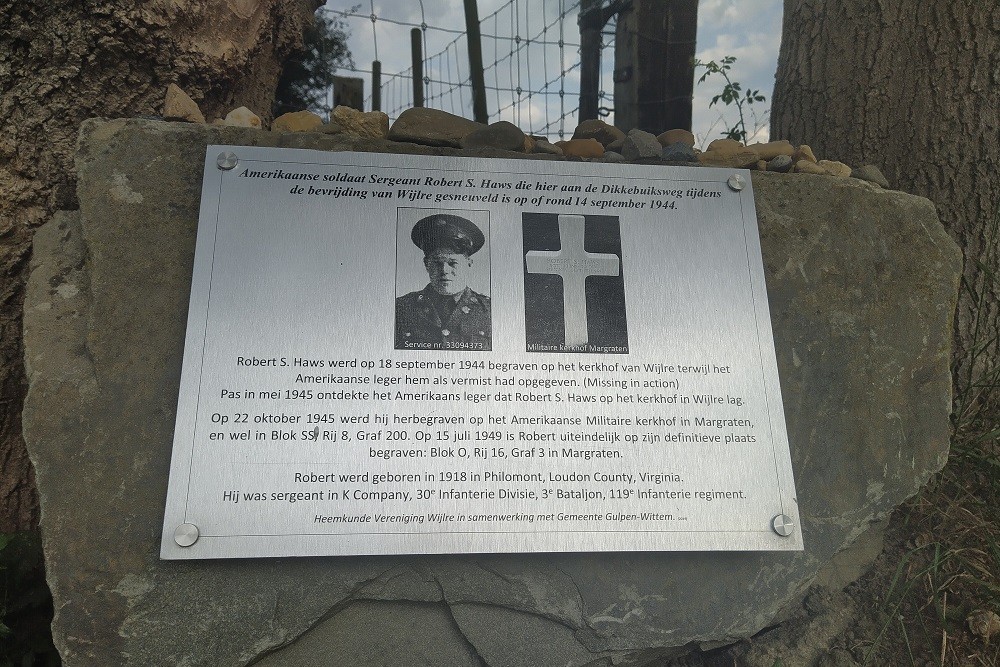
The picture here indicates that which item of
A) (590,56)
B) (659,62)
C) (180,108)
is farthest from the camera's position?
(590,56)

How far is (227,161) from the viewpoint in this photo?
1946 mm

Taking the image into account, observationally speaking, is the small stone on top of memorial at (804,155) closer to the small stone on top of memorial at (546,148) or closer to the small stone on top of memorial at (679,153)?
the small stone on top of memorial at (679,153)

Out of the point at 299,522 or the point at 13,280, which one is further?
the point at 13,280

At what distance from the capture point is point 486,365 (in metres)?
1.84

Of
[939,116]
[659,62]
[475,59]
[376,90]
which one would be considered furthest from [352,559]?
[376,90]

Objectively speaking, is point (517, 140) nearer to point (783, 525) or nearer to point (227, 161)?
point (227, 161)

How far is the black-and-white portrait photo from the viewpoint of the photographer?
1.89 m

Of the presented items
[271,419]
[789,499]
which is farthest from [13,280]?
[789,499]

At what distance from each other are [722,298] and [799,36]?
1.57 meters

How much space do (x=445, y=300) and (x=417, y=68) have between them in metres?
3.57

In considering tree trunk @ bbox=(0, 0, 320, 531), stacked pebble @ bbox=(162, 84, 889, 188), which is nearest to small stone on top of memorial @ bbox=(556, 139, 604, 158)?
stacked pebble @ bbox=(162, 84, 889, 188)

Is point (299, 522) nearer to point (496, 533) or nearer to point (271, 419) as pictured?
point (271, 419)

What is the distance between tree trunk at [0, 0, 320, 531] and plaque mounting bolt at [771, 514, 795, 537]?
200 centimetres

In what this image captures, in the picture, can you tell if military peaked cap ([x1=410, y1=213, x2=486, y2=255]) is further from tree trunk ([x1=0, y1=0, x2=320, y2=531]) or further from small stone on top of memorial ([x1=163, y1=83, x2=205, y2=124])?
tree trunk ([x1=0, y1=0, x2=320, y2=531])
